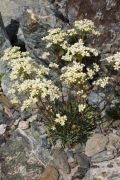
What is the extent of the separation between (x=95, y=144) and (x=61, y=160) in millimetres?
1070

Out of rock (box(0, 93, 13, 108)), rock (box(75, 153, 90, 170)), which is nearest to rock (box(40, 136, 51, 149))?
rock (box(75, 153, 90, 170))

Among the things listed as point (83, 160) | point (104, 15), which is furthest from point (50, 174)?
point (104, 15)

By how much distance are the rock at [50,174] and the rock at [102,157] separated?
108 centimetres

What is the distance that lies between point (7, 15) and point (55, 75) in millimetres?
4609

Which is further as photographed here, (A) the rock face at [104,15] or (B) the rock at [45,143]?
(A) the rock face at [104,15]

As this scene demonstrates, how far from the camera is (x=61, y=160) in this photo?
11.4 meters

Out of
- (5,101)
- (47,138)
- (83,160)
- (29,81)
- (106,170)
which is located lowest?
(106,170)

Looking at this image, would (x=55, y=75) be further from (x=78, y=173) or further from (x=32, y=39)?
(x=78, y=173)

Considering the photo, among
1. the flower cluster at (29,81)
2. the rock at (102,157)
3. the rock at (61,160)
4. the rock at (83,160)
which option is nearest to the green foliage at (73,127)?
the rock at (61,160)

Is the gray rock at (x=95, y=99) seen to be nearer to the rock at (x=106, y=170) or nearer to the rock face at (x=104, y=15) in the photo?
the rock face at (x=104, y=15)

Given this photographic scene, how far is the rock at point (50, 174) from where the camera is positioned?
11.1m

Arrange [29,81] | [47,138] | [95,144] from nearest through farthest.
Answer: [29,81]
[95,144]
[47,138]

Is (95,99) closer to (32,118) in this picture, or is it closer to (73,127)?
(73,127)

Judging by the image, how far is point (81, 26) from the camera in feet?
38.6
